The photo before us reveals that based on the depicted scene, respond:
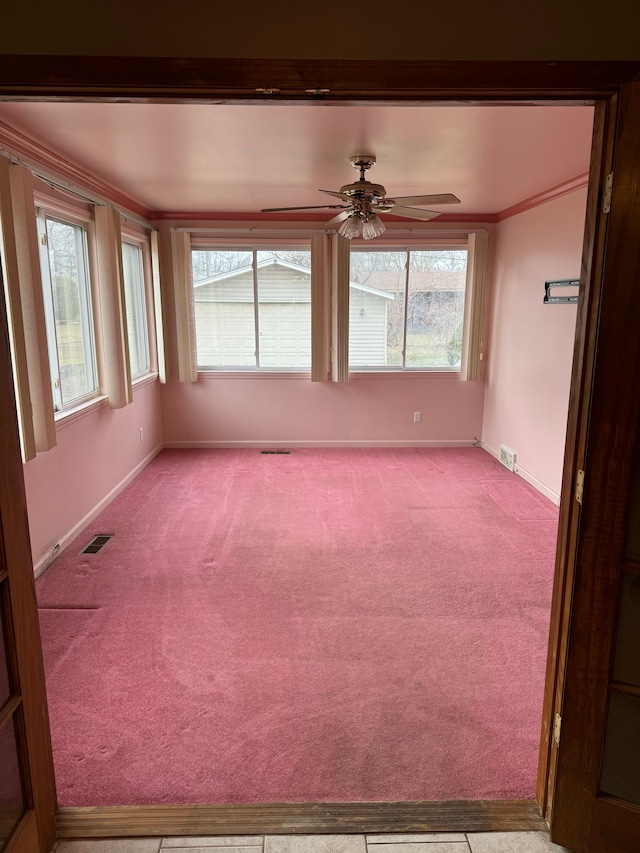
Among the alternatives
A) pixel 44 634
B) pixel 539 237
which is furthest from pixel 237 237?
pixel 44 634

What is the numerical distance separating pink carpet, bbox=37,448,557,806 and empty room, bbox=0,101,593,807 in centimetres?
1

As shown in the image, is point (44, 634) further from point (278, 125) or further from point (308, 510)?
point (278, 125)

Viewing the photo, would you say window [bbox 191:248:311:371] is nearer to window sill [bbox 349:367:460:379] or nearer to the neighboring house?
the neighboring house

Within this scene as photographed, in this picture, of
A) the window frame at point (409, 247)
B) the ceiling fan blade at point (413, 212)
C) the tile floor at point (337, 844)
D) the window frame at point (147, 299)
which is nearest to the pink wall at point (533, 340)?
the window frame at point (409, 247)

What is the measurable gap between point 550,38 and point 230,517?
356 centimetres

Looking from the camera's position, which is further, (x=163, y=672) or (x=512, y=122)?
(x=512, y=122)

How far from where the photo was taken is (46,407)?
3102 millimetres

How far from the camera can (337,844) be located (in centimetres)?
159

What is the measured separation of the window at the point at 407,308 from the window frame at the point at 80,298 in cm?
263

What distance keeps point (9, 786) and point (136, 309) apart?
4.60m

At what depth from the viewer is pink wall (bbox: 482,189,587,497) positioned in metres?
4.15

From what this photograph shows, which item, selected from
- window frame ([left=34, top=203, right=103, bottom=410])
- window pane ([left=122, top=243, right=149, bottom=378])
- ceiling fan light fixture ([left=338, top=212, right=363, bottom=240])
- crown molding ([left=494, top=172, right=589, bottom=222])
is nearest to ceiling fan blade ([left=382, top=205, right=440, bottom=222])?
ceiling fan light fixture ([left=338, top=212, right=363, bottom=240])

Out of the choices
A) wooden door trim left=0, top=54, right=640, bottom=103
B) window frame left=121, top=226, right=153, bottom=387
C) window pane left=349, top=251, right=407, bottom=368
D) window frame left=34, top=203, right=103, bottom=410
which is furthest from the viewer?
window pane left=349, top=251, right=407, bottom=368

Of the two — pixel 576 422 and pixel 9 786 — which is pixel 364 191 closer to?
pixel 576 422
